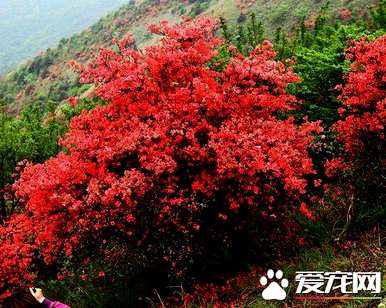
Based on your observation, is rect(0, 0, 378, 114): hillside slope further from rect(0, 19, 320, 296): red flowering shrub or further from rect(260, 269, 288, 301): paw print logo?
rect(260, 269, 288, 301): paw print logo

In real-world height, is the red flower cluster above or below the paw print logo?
above

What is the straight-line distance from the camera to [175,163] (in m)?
9.68

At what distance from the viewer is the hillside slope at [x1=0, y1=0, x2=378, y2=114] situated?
147 ft

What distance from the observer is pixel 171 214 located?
10242 millimetres

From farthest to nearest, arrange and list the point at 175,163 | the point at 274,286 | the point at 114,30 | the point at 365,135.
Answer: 1. the point at 114,30
2. the point at 365,135
3. the point at 175,163
4. the point at 274,286

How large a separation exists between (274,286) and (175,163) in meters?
3.00

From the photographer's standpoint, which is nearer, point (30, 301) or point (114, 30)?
point (30, 301)

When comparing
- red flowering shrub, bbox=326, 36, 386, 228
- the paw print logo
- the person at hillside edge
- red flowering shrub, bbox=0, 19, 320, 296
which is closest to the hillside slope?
red flowering shrub, bbox=326, 36, 386, 228

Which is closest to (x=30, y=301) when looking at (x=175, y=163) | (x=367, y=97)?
(x=175, y=163)

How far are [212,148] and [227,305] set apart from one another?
311 cm

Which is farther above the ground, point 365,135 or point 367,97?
point 367,97

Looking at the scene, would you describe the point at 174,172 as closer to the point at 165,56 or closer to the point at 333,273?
the point at 165,56

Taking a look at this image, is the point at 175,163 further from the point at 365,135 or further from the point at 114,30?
the point at 114,30

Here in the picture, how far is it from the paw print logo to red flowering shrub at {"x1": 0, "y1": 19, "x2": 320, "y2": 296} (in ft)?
4.60
